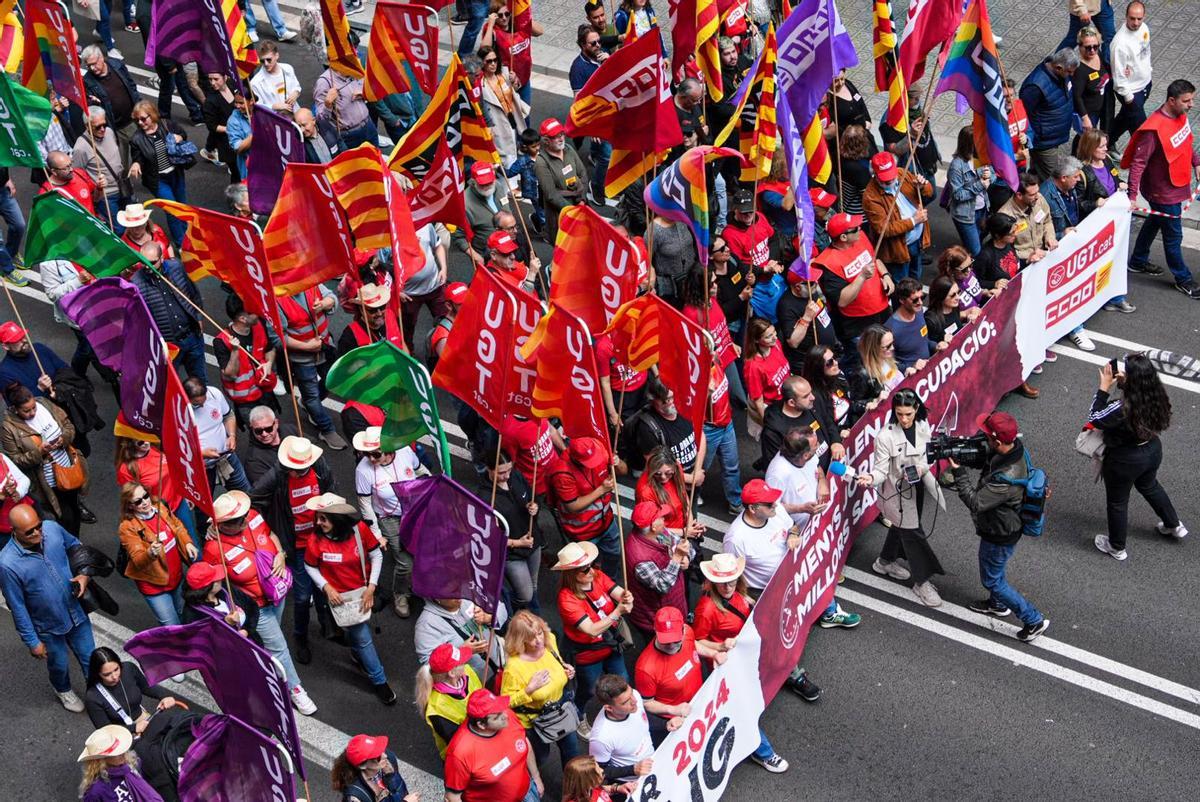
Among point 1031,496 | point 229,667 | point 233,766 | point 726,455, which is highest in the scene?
point 1031,496

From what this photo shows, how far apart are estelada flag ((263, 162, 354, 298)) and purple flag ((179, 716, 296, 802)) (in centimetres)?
422

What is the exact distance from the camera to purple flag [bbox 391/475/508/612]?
29.0ft

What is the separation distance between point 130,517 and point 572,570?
3.11m

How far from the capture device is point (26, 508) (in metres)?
10.2

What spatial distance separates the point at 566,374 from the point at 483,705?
222 centimetres

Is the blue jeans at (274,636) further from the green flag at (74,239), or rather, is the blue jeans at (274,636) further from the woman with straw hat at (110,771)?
the green flag at (74,239)

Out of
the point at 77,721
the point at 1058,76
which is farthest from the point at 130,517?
the point at 1058,76

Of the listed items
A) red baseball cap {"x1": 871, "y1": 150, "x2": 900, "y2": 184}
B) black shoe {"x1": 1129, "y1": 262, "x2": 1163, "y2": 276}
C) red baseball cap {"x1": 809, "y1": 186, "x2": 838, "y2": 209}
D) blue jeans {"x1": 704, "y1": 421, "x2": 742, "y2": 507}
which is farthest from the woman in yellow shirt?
black shoe {"x1": 1129, "y1": 262, "x2": 1163, "y2": 276}

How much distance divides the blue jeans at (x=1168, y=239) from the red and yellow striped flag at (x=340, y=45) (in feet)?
25.4

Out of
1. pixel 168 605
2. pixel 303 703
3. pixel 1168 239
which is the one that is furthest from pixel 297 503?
pixel 1168 239

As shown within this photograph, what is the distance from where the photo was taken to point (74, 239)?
11.4 metres

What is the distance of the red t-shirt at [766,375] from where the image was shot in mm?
11953

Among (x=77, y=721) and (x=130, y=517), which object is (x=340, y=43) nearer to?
(x=130, y=517)

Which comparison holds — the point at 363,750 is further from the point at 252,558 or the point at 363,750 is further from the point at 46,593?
the point at 46,593
